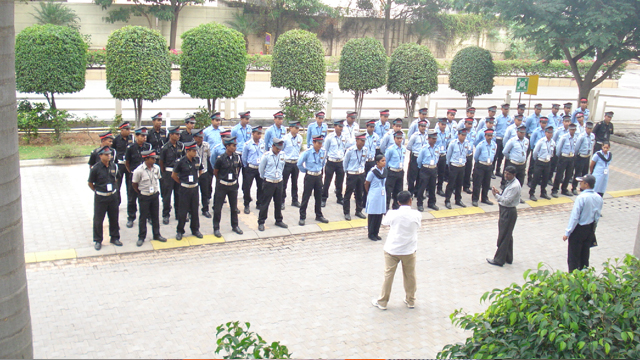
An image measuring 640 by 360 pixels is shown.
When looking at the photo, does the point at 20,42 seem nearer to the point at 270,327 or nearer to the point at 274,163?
the point at 274,163

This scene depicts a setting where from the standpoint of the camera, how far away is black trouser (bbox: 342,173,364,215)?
10672 mm

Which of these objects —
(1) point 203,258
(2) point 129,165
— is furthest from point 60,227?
(1) point 203,258

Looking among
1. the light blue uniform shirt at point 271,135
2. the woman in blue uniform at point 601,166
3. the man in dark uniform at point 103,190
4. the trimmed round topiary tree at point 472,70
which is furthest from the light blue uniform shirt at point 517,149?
the man in dark uniform at point 103,190

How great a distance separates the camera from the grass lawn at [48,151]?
13188 mm

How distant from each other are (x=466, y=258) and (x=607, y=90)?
30.3m

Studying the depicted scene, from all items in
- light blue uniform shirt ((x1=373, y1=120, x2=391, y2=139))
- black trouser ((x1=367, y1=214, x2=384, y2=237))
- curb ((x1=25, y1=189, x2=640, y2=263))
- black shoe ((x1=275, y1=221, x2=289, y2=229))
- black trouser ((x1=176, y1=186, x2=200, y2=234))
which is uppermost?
light blue uniform shirt ((x1=373, y1=120, x2=391, y2=139))

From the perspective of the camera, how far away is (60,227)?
953 centimetres

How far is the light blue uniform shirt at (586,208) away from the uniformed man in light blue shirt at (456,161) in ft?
11.6

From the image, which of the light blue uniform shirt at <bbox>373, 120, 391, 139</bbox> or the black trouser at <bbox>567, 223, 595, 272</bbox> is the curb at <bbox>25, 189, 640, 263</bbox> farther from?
the black trouser at <bbox>567, 223, 595, 272</bbox>

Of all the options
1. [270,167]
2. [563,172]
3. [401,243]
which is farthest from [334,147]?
[563,172]

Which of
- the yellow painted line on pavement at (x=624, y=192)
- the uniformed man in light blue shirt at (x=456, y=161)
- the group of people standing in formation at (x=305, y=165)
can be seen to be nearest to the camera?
the group of people standing in formation at (x=305, y=165)

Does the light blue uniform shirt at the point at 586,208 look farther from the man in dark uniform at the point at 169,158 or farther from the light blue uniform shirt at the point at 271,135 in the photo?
the man in dark uniform at the point at 169,158

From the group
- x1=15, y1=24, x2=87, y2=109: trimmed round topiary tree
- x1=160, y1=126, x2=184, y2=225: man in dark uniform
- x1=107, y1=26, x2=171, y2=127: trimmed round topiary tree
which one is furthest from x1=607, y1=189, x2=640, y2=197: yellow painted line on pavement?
x1=15, y1=24, x2=87, y2=109: trimmed round topiary tree

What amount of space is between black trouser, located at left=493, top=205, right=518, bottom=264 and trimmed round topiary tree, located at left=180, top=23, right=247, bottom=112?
Result: 28.1 ft
